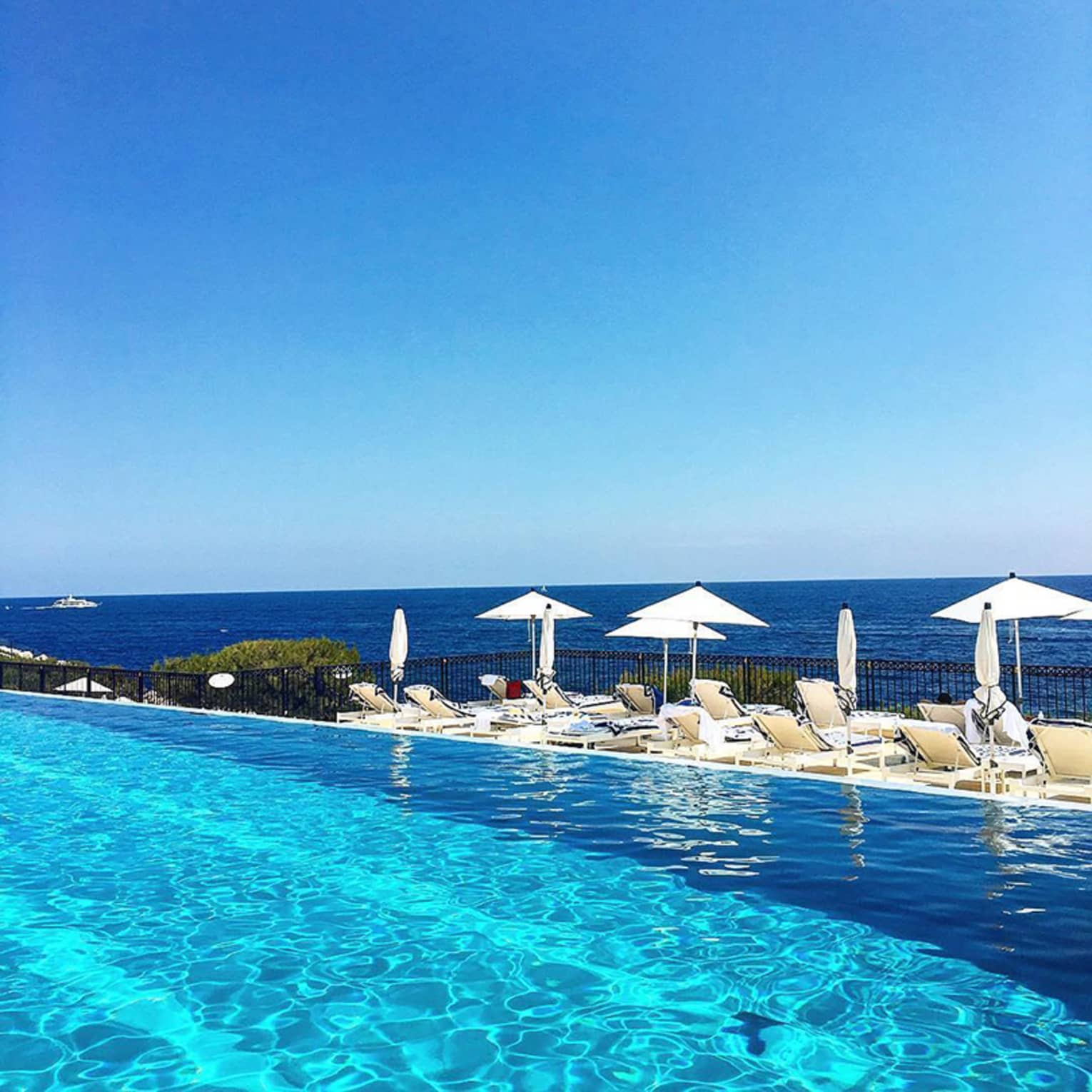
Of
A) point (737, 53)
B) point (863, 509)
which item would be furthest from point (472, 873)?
point (863, 509)

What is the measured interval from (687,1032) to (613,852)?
9.68 feet

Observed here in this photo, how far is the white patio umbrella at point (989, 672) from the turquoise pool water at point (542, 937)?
6.20 ft

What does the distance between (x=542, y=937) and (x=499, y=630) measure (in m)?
73.8

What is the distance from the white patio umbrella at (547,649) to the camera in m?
15.2

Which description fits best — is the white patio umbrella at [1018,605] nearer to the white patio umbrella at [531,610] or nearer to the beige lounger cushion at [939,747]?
the beige lounger cushion at [939,747]

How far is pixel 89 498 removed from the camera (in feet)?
153

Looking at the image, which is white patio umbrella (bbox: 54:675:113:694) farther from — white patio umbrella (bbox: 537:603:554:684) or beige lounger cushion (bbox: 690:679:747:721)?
beige lounger cushion (bbox: 690:679:747:721)

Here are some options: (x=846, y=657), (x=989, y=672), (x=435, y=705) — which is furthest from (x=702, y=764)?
(x=435, y=705)

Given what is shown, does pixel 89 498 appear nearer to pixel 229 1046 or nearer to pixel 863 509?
pixel 863 509

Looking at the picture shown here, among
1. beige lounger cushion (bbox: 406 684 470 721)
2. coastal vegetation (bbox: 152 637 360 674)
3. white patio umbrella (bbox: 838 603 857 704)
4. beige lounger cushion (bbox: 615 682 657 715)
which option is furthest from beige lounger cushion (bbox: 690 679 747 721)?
coastal vegetation (bbox: 152 637 360 674)

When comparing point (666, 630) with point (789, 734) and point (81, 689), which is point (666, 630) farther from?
point (81, 689)

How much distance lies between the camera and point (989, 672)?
10.6m

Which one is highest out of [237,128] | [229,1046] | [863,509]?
[237,128]

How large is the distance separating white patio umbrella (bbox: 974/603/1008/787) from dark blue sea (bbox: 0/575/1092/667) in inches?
1126
